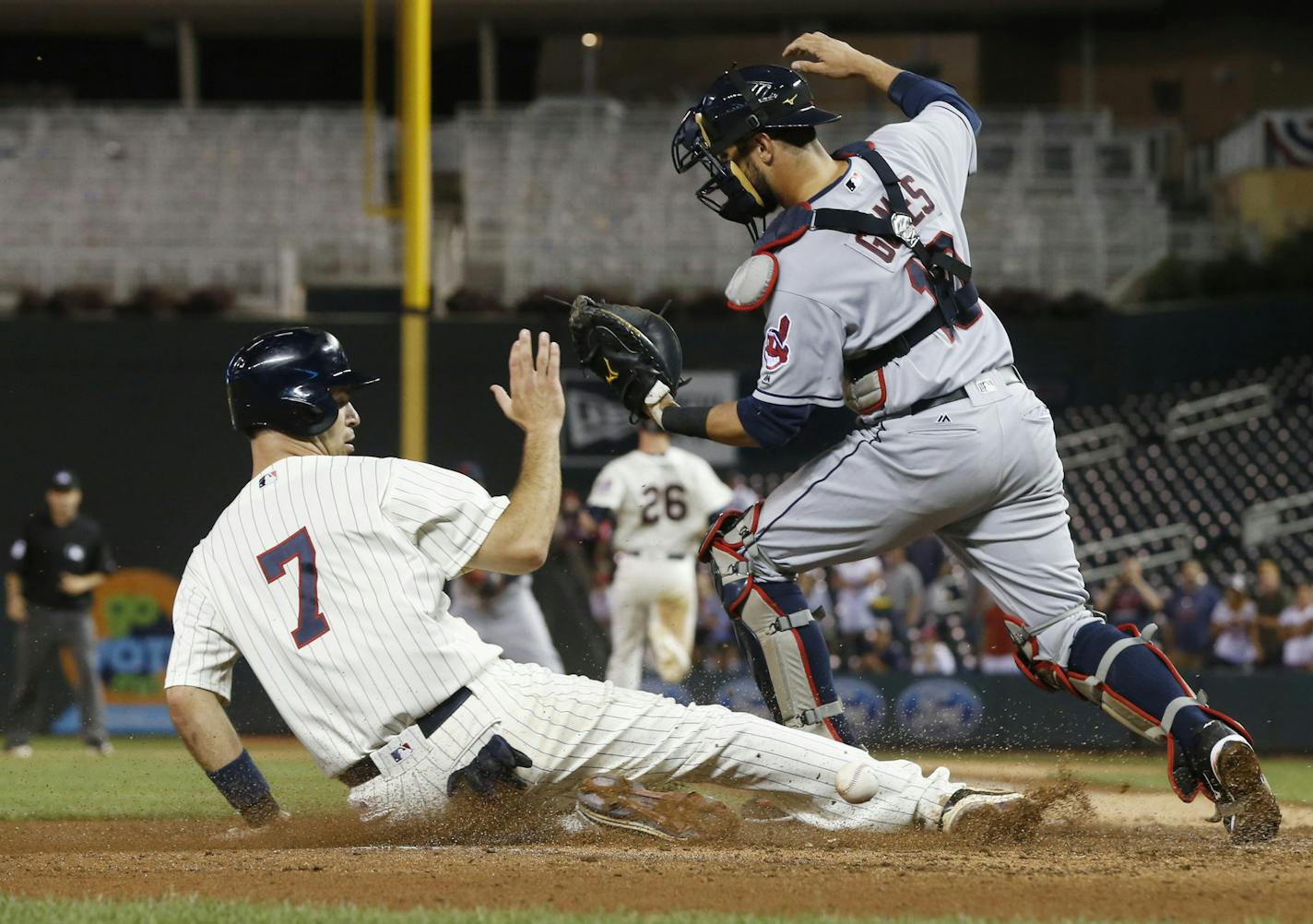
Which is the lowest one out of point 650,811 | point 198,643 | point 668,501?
point 668,501

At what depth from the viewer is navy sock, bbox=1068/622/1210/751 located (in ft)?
13.6

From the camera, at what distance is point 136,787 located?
6785mm

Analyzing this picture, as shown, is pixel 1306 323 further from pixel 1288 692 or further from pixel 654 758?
pixel 654 758

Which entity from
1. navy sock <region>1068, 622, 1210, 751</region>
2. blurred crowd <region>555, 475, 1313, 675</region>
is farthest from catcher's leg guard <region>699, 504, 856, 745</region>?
blurred crowd <region>555, 475, 1313, 675</region>

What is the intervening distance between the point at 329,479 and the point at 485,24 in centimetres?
1969

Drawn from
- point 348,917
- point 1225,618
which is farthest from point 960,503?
point 1225,618

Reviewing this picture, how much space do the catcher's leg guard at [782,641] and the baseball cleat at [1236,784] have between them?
1.04 metres

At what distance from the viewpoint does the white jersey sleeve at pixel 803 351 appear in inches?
167

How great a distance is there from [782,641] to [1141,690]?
3.34ft

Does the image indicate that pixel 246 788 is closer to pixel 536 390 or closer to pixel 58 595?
pixel 536 390

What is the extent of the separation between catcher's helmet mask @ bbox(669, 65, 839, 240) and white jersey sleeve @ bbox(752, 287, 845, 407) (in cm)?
41

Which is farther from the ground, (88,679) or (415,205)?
(415,205)

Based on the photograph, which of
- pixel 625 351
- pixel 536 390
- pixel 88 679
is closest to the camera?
pixel 536 390

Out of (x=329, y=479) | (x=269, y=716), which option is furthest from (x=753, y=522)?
(x=269, y=716)
